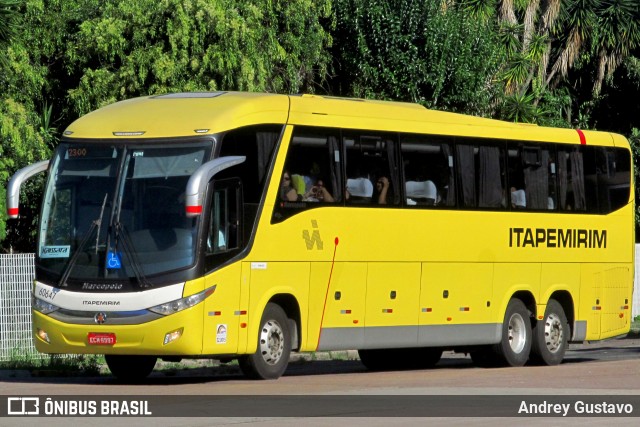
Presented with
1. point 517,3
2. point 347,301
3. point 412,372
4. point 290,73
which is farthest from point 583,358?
point 517,3

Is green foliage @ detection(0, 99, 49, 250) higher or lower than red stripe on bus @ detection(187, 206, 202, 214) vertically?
higher

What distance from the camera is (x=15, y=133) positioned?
92.5ft

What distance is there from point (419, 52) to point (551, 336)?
1428 centimetres

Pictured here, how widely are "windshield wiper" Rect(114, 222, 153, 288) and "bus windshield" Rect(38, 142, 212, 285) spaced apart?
0.01 meters

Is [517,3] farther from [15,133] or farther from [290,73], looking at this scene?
[15,133]

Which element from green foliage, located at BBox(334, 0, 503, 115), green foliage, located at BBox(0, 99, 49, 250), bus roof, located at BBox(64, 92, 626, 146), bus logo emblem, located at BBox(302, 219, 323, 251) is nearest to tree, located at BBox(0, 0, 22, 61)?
green foliage, located at BBox(0, 99, 49, 250)

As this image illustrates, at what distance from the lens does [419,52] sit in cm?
3603

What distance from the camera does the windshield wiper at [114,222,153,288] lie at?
55.0 feet

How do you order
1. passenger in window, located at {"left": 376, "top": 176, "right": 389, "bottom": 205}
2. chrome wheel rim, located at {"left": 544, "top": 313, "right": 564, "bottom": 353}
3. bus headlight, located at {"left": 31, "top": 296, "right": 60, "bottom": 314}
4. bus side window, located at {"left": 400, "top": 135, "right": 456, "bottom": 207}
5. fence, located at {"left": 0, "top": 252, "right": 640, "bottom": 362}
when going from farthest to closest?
chrome wheel rim, located at {"left": 544, "top": 313, "right": 564, "bottom": 353}
fence, located at {"left": 0, "top": 252, "right": 640, "bottom": 362}
bus side window, located at {"left": 400, "top": 135, "right": 456, "bottom": 207}
passenger in window, located at {"left": 376, "top": 176, "right": 389, "bottom": 205}
bus headlight, located at {"left": 31, "top": 296, "right": 60, "bottom": 314}

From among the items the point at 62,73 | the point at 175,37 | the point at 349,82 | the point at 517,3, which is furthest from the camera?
the point at 517,3

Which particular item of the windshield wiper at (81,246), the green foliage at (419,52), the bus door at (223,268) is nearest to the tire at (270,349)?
the bus door at (223,268)

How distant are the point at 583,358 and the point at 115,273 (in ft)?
37.6

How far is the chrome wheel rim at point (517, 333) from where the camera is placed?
2248 cm

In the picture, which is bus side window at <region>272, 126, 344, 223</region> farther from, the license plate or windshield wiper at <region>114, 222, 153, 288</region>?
the license plate
